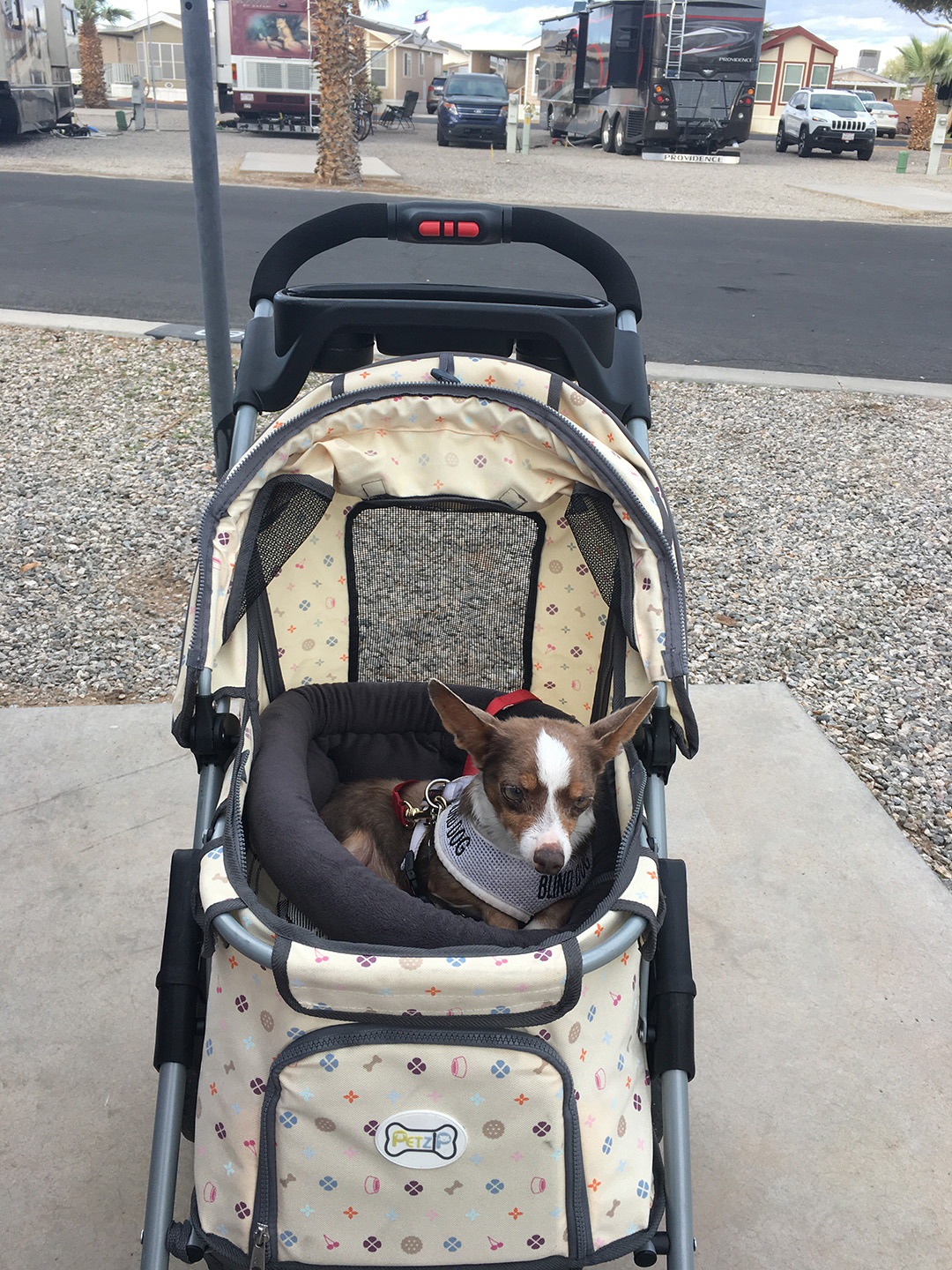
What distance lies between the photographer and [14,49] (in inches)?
743

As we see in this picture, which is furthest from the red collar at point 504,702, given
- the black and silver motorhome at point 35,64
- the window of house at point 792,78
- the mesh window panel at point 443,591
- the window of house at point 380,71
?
the window of house at point 380,71

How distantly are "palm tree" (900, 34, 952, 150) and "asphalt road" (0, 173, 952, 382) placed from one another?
55.3 feet

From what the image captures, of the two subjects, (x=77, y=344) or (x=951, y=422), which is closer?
(x=951, y=422)

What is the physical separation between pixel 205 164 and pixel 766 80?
51937 mm

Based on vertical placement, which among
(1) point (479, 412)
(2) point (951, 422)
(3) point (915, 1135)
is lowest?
(3) point (915, 1135)

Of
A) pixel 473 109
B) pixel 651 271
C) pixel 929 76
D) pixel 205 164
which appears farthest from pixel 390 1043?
pixel 929 76

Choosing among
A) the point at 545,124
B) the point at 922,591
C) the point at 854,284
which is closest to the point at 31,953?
the point at 922,591

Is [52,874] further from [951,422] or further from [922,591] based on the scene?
[951,422]

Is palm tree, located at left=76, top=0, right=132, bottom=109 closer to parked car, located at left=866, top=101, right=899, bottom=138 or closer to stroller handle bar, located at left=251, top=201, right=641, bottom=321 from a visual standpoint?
parked car, located at left=866, top=101, right=899, bottom=138

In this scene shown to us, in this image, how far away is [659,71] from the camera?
22.2 m

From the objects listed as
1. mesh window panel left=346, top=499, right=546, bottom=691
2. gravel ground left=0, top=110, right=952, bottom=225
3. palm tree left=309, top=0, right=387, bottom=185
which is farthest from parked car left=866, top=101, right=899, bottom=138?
mesh window panel left=346, top=499, right=546, bottom=691

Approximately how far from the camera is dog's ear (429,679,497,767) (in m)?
2.17

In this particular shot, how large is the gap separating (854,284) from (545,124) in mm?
29685

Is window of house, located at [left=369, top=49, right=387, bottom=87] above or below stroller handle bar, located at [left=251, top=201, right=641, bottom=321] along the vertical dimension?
above
